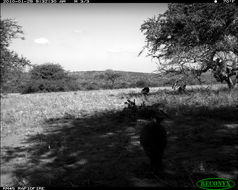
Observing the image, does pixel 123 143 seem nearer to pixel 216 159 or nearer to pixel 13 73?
pixel 216 159

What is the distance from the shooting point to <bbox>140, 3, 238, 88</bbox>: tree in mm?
9000

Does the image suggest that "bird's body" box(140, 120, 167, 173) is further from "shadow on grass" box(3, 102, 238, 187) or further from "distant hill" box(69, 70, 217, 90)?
"distant hill" box(69, 70, 217, 90)

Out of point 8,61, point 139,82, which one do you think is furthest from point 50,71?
point 8,61

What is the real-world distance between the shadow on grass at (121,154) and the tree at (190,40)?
11.0ft

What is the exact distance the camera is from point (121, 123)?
8.18 metres

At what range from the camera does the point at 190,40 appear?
34.9ft

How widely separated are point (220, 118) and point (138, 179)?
17.4 ft

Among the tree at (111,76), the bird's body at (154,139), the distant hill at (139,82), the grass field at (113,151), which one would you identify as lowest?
the grass field at (113,151)

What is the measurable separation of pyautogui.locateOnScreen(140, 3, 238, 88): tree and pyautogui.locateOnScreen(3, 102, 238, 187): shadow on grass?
336 cm

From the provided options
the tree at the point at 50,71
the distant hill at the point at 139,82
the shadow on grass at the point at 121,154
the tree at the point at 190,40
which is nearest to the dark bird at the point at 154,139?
the shadow on grass at the point at 121,154

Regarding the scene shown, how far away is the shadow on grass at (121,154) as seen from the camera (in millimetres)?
3752

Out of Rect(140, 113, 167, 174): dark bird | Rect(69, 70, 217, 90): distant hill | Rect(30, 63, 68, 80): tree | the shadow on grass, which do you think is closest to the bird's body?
Rect(140, 113, 167, 174): dark bird

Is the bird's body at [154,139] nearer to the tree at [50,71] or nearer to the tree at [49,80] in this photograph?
the tree at [49,80]

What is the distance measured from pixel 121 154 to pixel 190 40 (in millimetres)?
7751
